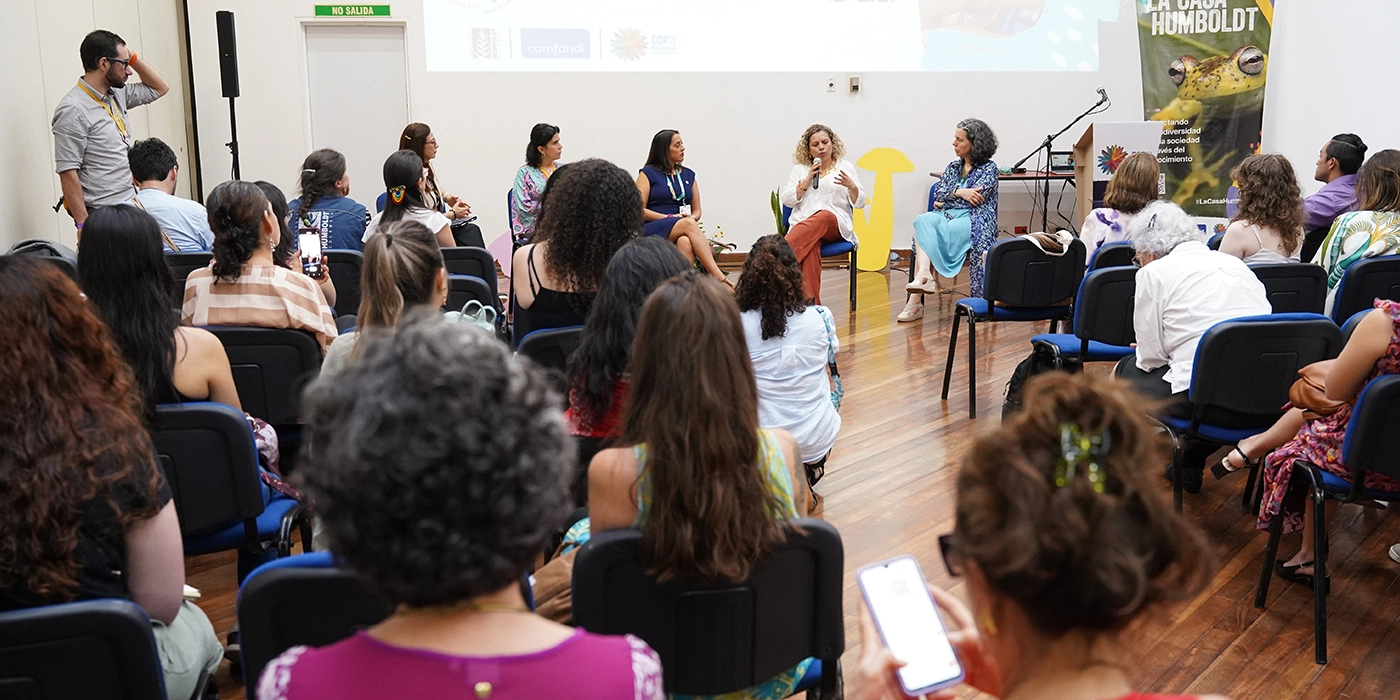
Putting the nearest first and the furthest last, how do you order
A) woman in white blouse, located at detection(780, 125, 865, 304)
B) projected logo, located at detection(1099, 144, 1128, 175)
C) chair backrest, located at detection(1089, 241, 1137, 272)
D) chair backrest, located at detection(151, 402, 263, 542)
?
chair backrest, located at detection(151, 402, 263, 542), chair backrest, located at detection(1089, 241, 1137, 272), woman in white blouse, located at detection(780, 125, 865, 304), projected logo, located at detection(1099, 144, 1128, 175)

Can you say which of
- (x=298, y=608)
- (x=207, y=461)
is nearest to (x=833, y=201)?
(x=207, y=461)

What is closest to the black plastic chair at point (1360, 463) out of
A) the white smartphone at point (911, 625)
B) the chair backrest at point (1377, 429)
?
the chair backrest at point (1377, 429)

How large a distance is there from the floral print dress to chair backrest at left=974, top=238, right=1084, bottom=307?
6.38 ft

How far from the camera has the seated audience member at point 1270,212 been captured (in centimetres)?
442

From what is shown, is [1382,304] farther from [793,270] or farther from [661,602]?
[661,602]

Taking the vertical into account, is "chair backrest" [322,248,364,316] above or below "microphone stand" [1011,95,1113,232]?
below

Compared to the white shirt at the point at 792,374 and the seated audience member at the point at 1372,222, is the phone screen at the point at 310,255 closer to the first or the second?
the white shirt at the point at 792,374

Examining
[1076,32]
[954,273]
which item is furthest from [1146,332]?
[1076,32]

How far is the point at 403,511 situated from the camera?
0.97m

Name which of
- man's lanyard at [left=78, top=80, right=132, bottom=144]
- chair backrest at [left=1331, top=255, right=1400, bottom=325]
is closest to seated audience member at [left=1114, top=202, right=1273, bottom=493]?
chair backrest at [left=1331, top=255, right=1400, bottom=325]

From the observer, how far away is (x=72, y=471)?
164 cm

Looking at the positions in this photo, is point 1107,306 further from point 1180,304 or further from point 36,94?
point 36,94

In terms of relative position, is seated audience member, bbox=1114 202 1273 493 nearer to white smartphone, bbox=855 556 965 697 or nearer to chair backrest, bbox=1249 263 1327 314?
chair backrest, bbox=1249 263 1327 314

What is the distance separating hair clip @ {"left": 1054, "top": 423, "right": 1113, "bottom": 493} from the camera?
3.13ft
